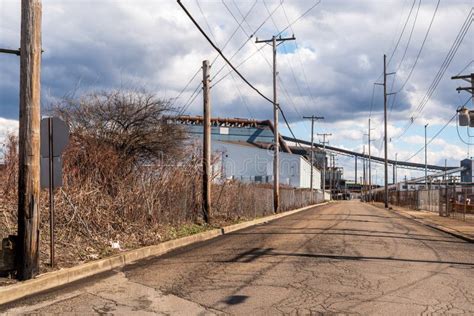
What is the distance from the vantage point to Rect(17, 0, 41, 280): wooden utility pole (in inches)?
329

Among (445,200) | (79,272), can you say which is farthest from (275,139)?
(79,272)

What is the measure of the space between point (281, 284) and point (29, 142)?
15.4ft

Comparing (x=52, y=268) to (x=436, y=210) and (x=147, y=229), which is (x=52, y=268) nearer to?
(x=147, y=229)

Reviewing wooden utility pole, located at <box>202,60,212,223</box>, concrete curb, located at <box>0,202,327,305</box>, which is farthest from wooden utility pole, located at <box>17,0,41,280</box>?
wooden utility pole, located at <box>202,60,212,223</box>

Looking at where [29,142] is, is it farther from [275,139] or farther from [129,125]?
[275,139]

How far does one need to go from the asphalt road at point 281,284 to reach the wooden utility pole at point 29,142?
917 mm

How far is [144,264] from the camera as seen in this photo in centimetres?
1063

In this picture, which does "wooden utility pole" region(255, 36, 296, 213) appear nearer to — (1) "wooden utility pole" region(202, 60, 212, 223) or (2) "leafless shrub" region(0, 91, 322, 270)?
(2) "leafless shrub" region(0, 91, 322, 270)

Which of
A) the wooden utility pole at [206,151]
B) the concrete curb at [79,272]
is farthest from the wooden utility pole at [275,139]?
the concrete curb at [79,272]

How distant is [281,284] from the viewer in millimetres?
8391

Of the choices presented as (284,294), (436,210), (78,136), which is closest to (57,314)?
(284,294)

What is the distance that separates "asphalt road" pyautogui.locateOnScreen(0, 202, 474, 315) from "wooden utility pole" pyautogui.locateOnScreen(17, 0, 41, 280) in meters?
0.92

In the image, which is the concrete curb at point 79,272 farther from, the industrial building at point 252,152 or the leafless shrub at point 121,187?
the industrial building at point 252,152

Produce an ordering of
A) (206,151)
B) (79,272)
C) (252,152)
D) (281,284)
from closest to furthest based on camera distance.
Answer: (281,284) < (79,272) < (206,151) < (252,152)
